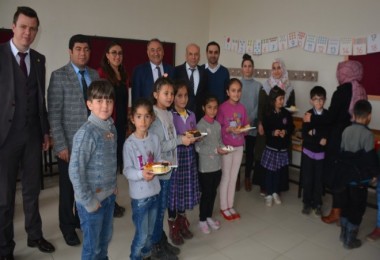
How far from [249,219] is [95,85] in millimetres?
2066

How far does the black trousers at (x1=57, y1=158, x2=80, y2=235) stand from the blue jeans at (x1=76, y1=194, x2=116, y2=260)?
690 millimetres

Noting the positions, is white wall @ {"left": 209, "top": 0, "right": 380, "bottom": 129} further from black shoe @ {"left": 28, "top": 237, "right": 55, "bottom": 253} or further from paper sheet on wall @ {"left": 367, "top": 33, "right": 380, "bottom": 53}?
black shoe @ {"left": 28, "top": 237, "right": 55, "bottom": 253}

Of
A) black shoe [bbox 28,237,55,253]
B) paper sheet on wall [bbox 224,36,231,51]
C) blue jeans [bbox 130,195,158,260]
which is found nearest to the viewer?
blue jeans [bbox 130,195,158,260]

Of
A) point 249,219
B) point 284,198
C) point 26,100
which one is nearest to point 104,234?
point 26,100

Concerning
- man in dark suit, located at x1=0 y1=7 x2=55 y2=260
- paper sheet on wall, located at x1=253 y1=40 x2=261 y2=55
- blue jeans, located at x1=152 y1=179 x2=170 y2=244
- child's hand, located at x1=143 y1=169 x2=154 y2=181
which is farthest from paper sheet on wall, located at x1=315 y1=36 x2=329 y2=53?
man in dark suit, located at x1=0 y1=7 x2=55 y2=260

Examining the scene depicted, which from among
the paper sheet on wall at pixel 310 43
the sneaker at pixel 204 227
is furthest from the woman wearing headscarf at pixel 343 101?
the paper sheet on wall at pixel 310 43

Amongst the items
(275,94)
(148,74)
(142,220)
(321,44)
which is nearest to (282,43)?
(321,44)

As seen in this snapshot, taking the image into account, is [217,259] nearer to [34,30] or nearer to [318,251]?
[318,251]

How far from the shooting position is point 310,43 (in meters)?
4.03

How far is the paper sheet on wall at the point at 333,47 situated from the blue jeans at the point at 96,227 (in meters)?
3.35

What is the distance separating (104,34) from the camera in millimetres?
4461

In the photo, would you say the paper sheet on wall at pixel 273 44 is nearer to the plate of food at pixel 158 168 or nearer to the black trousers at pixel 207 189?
the black trousers at pixel 207 189

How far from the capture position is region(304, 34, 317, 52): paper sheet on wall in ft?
13.1

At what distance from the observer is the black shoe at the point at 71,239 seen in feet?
7.82
